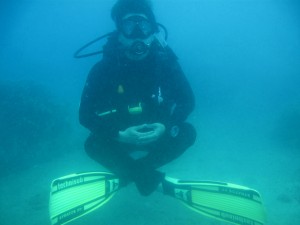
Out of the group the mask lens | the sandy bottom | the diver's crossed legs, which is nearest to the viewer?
the diver's crossed legs

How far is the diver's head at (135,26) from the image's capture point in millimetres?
4107

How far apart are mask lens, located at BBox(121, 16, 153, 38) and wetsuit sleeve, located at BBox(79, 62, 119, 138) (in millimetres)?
688

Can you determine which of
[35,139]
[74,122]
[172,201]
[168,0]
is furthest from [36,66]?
[168,0]

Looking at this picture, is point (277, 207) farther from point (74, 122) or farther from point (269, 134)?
point (74, 122)

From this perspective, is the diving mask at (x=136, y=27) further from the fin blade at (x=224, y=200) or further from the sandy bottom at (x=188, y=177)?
the sandy bottom at (x=188, y=177)

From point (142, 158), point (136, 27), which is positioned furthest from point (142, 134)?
point (136, 27)

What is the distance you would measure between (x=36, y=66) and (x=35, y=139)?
74.3 feet

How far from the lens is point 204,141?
10414mm

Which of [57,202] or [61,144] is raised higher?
[61,144]

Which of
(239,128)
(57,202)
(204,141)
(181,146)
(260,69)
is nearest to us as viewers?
(57,202)

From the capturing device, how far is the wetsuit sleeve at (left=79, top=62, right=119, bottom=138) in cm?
405

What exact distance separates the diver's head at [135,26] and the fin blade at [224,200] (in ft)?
6.90

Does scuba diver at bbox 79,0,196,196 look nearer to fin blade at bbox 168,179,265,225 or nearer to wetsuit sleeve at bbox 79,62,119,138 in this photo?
wetsuit sleeve at bbox 79,62,119,138

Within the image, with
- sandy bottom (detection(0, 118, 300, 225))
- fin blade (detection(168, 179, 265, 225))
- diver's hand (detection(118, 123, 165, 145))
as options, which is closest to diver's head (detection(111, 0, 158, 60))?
diver's hand (detection(118, 123, 165, 145))
